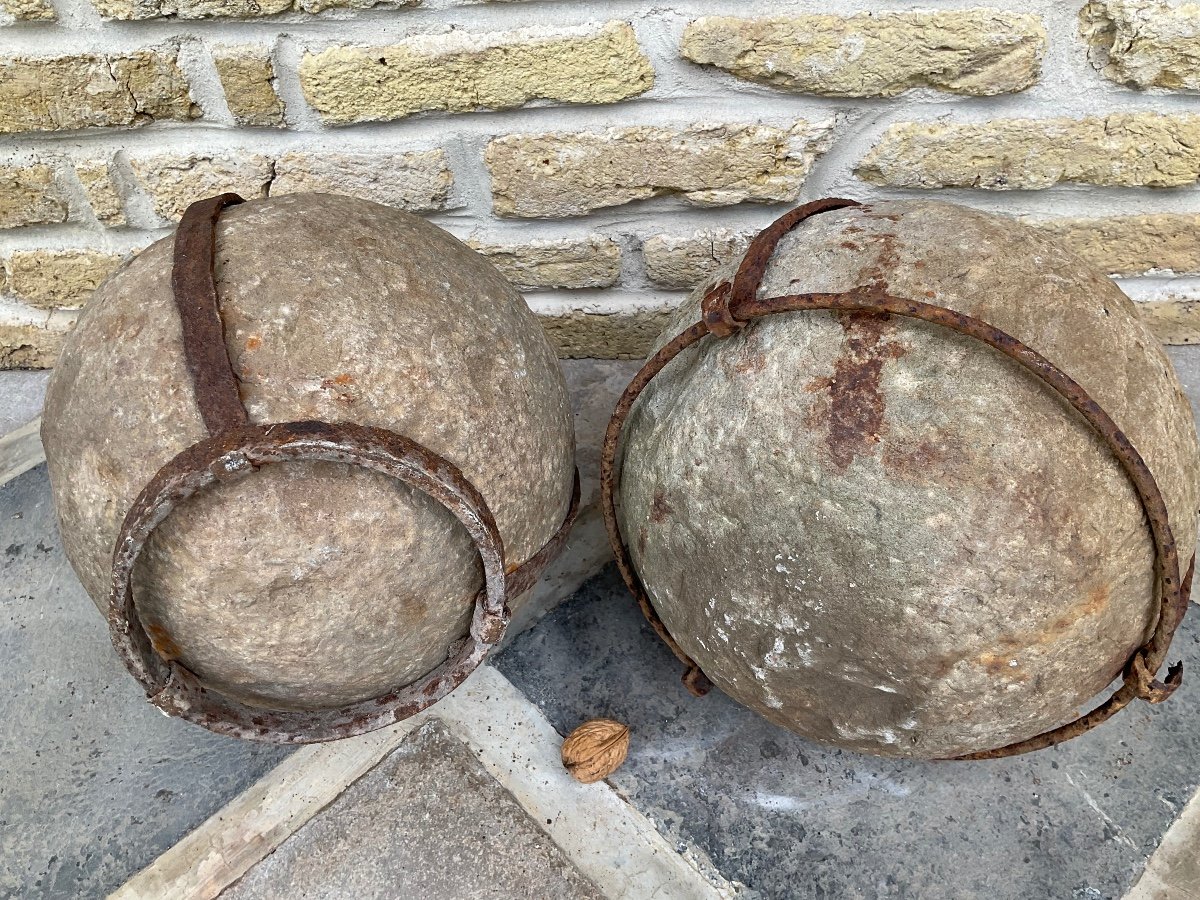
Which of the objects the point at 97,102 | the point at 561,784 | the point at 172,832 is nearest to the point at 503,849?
the point at 561,784

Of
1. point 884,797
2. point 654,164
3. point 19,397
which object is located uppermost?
point 654,164

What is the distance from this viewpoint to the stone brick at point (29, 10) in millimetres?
1931

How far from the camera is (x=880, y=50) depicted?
1.92 m

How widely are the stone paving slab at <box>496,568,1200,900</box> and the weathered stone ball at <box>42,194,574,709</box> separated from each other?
0.54 m

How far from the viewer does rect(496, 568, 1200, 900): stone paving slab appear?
1627 mm

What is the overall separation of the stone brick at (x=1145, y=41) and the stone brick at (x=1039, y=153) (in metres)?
0.10

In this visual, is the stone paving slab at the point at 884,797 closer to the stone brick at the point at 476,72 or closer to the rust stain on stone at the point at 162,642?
the rust stain on stone at the point at 162,642

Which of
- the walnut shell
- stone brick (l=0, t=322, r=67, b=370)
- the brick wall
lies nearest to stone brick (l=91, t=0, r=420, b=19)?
the brick wall

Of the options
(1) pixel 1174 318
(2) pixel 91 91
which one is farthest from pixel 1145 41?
(2) pixel 91 91

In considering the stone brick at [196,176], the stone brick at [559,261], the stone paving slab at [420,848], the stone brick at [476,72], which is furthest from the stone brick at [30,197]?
the stone paving slab at [420,848]

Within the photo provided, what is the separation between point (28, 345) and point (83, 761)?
1423mm

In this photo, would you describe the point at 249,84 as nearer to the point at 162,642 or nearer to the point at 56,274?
the point at 56,274

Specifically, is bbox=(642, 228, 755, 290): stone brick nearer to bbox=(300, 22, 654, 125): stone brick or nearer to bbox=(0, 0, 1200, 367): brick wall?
bbox=(0, 0, 1200, 367): brick wall

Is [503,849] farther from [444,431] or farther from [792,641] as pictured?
[444,431]
